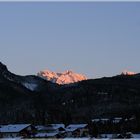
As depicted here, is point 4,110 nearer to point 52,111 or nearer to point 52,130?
point 52,111

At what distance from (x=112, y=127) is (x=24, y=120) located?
58061 millimetres

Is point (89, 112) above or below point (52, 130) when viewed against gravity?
above

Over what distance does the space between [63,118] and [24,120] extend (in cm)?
1349

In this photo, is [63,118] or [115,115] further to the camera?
[115,115]

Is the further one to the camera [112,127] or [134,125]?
[134,125]

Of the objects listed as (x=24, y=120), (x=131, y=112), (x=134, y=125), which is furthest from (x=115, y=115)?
(x=134, y=125)

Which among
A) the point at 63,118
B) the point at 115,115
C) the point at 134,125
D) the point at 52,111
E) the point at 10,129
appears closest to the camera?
the point at 10,129

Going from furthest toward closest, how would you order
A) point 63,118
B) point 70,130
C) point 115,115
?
point 115,115 < point 63,118 < point 70,130

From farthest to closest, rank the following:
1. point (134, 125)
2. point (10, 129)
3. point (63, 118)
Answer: point (63, 118) → point (134, 125) → point (10, 129)

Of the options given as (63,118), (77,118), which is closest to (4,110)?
(77,118)

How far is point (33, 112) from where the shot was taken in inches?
7121

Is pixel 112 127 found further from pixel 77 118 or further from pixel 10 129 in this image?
pixel 77 118

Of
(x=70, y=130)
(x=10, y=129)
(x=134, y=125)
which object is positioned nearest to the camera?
(x=10, y=129)

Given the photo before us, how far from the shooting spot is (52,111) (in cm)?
17638
